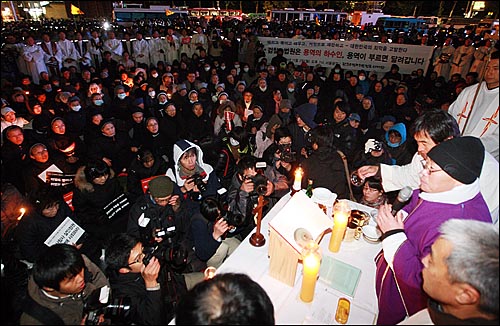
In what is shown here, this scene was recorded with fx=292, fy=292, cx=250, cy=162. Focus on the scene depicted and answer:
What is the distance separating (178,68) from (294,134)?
24.1 feet

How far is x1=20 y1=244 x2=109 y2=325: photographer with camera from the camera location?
7.40 ft

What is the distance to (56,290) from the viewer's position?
232cm

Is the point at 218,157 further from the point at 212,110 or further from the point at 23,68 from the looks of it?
the point at 23,68

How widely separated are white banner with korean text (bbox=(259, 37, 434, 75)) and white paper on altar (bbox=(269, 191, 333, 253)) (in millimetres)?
11577

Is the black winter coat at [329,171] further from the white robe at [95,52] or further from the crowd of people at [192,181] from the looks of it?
the white robe at [95,52]

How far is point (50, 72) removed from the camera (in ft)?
37.9

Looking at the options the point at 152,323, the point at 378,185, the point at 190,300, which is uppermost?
the point at 190,300

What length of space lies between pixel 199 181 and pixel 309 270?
2360 mm

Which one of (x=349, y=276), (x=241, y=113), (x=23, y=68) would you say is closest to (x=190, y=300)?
(x=349, y=276)

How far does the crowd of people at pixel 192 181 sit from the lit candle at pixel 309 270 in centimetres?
45

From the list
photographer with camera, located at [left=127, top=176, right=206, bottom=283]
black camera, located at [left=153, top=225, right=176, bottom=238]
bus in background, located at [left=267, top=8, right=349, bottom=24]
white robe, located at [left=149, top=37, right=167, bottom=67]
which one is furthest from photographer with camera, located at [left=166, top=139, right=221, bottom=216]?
bus in background, located at [left=267, top=8, right=349, bottom=24]

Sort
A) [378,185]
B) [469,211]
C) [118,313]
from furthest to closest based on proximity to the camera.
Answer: [378,185] < [118,313] < [469,211]

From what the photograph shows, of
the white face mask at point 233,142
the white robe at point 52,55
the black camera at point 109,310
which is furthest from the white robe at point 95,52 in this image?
the black camera at point 109,310

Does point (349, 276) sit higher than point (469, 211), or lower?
lower
